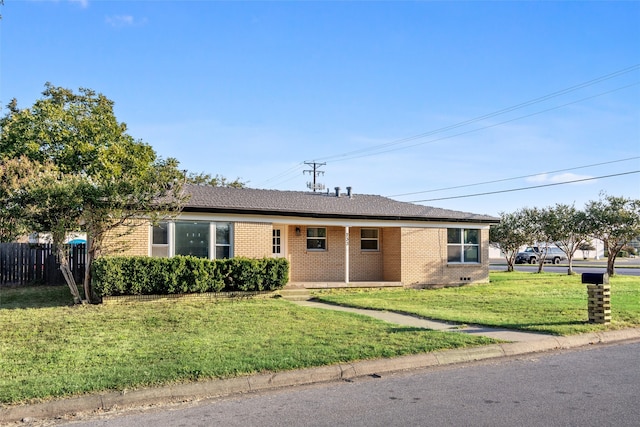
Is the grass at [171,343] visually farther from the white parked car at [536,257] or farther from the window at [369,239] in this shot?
the white parked car at [536,257]

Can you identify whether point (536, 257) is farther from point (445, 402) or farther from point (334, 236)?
point (445, 402)

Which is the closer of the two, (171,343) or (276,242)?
(171,343)

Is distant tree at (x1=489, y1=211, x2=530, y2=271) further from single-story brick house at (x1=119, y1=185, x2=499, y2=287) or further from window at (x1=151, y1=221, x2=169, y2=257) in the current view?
window at (x1=151, y1=221, x2=169, y2=257)

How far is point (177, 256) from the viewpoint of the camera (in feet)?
50.2

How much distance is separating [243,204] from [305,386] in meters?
11.8

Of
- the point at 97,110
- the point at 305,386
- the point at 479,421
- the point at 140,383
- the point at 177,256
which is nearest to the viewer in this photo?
the point at 479,421

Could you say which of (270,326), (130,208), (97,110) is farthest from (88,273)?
(97,110)

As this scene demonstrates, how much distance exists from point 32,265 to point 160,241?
19.2 feet

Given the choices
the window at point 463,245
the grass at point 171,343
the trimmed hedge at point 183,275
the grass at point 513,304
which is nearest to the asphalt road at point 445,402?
the grass at point 171,343

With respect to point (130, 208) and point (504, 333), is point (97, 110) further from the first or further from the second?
point (504, 333)

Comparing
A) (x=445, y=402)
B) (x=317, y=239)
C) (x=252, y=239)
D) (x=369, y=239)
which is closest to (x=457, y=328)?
(x=445, y=402)

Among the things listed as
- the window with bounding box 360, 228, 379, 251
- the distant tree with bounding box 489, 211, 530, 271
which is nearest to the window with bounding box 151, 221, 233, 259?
the window with bounding box 360, 228, 379, 251

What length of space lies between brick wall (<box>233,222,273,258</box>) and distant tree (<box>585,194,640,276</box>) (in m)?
18.0

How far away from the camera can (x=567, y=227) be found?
92.8 ft
